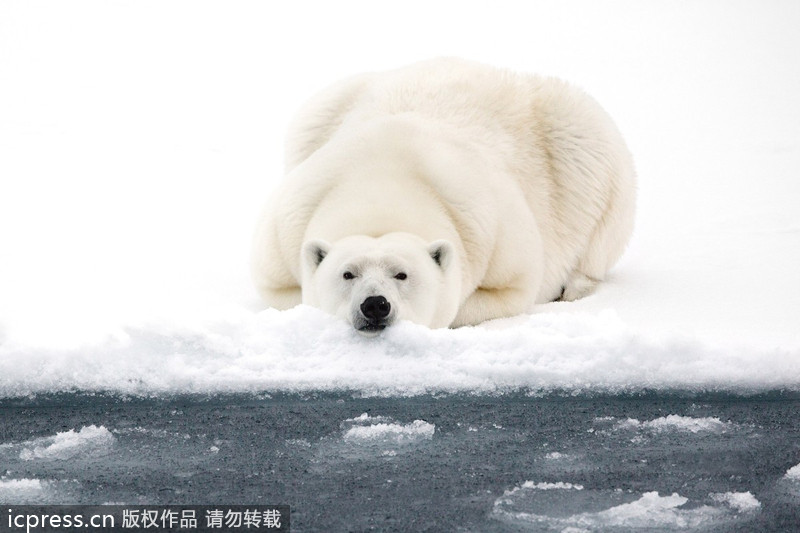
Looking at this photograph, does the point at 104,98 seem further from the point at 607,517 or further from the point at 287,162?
the point at 607,517

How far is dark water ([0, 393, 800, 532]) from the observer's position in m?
3.56

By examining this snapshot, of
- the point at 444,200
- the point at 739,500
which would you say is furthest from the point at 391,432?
the point at 444,200

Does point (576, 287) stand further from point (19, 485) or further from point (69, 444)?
point (19, 485)

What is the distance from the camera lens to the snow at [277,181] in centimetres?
475

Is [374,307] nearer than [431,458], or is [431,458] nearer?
[431,458]

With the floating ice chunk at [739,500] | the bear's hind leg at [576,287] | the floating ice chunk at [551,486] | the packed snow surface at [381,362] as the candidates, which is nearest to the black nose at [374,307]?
the packed snow surface at [381,362]

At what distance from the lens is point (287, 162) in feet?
23.5

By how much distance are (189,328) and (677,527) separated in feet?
7.51

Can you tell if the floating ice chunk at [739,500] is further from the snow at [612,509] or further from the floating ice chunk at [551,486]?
the floating ice chunk at [551,486]

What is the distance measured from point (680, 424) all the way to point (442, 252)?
150 cm

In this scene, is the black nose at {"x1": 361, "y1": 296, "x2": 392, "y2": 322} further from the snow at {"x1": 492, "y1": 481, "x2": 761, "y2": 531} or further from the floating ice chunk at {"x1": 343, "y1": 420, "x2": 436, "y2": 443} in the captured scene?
the snow at {"x1": 492, "y1": 481, "x2": 761, "y2": 531}

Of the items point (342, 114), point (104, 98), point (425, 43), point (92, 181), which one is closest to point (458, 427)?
point (342, 114)

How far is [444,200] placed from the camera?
591 centimetres

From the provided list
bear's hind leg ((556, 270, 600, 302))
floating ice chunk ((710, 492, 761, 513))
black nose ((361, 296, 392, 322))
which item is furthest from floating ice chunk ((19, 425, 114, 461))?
bear's hind leg ((556, 270, 600, 302))
